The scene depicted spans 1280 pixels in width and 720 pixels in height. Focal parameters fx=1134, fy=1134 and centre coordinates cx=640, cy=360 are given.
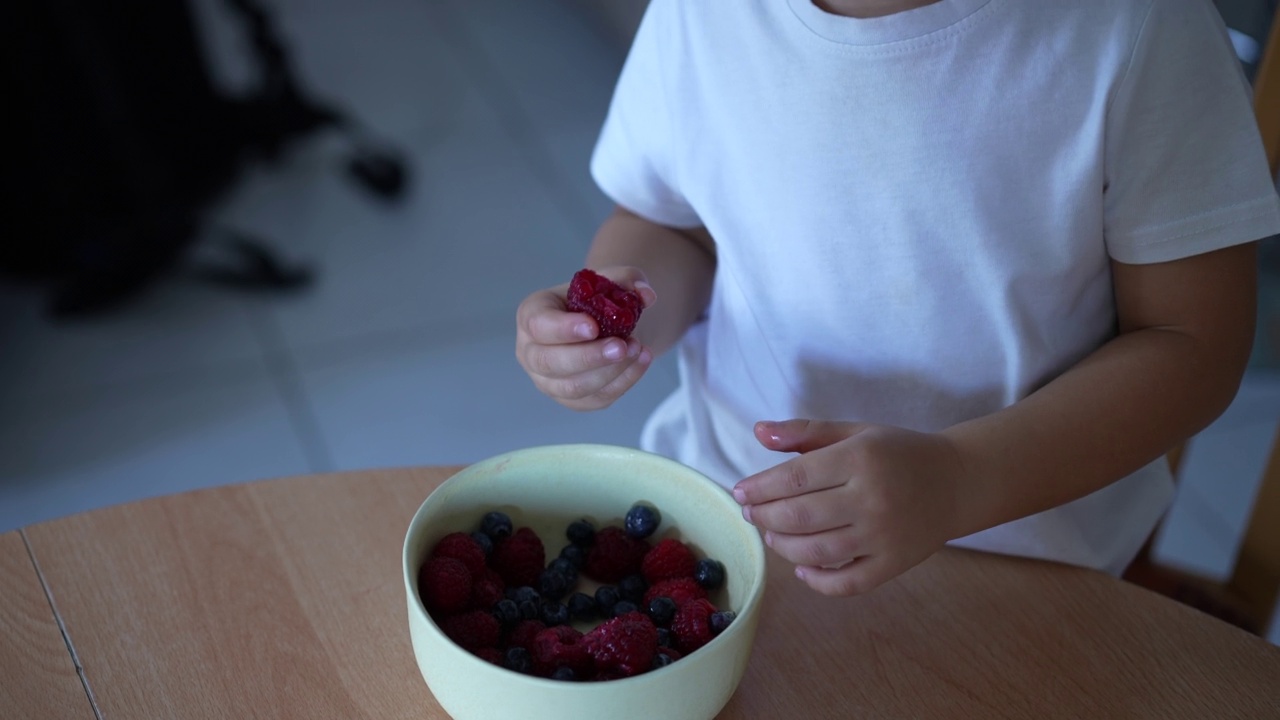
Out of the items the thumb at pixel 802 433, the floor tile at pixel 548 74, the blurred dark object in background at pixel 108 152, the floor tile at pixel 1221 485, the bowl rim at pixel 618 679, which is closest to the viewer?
the bowl rim at pixel 618 679

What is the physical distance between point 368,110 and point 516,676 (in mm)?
2520

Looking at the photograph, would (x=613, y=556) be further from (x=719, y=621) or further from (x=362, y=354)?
(x=362, y=354)

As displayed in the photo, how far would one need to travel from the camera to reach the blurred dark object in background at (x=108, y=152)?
2117 millimetres

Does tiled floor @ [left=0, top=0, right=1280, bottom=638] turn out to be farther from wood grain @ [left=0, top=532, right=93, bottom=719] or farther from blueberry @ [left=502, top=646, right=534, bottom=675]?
blueberry @ [left=502, top=646, right=534, bottom=675]

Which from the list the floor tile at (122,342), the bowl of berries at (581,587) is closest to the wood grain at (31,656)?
the bowl of berries at (581,587)

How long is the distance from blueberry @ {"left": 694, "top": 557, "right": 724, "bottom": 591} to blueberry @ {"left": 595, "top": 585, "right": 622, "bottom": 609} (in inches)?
2.0

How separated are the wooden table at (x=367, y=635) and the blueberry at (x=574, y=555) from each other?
106 mm

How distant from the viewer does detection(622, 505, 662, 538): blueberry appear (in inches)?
27.5

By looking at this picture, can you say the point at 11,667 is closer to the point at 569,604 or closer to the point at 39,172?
the point at 569,604

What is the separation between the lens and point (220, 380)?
1.99 meters

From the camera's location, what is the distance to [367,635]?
2.23ft

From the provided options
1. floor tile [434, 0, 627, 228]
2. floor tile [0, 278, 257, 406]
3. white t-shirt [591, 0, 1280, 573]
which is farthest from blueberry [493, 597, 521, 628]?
floor tile [434, 0, 627, 228]

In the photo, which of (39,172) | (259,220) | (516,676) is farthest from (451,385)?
(516,676)

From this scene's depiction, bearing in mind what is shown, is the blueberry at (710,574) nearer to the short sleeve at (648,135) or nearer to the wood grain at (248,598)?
the wood grain at (248,598)
